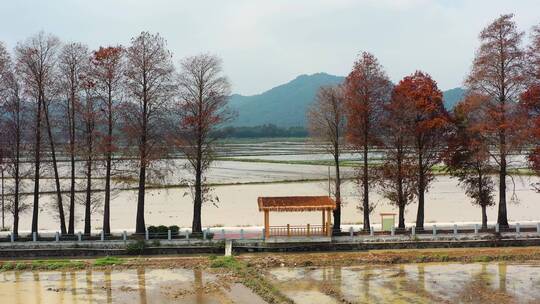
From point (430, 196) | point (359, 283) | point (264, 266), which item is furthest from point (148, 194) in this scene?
point (359, 283)

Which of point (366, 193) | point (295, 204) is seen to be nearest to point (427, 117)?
point (366, 193)

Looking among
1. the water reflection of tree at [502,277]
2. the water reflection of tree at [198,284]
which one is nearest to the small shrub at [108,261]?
the water reflection of tree at [198,284]

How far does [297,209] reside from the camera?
34.7 metres

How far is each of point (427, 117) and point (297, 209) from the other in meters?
10.2

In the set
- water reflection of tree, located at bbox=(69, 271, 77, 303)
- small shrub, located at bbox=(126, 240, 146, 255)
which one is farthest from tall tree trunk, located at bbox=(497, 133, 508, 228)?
water reflection of tree, located at bbox=(69, 271, 77, 303)

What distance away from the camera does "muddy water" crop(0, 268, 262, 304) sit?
78.6 feet

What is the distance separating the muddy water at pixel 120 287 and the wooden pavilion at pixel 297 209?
656 cm

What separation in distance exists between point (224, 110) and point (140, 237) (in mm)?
9299

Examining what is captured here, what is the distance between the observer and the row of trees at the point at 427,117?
36562 mm

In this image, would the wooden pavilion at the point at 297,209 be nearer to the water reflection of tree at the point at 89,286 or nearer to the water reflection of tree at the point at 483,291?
the water reflection of tree at the point at 483,291

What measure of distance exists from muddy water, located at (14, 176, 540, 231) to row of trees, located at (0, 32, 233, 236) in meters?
6.58

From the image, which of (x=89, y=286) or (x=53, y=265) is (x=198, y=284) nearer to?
(x=89, y=286)

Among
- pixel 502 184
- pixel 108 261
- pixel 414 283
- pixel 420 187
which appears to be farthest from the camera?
pixel 420 187

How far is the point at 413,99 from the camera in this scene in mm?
37125
